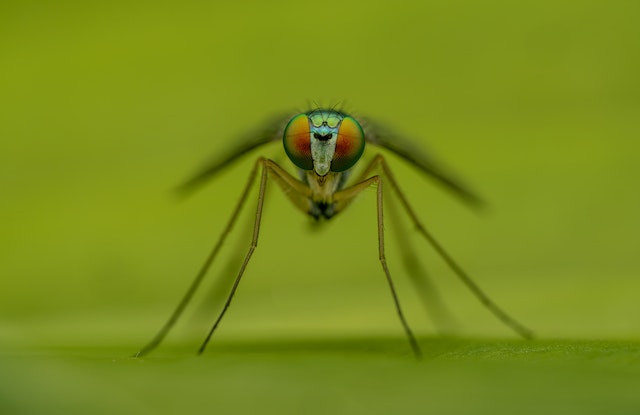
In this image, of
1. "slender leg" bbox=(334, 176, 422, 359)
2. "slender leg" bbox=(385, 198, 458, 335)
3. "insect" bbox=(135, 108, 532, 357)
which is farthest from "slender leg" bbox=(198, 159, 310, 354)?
"slender leg" bbox=(385, 198, 458, 335)

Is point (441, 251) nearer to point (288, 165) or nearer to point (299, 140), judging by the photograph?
point (299, 140)

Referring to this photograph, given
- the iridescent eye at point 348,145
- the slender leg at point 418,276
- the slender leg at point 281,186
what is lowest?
the slender leg at point 418,276

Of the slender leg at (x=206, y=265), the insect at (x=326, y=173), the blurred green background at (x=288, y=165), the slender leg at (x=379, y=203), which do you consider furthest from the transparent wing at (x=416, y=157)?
the slender leg at (x=206, y=265)

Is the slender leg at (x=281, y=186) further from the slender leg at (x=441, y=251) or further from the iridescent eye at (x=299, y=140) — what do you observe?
the slender leg at (x=441, y=251)

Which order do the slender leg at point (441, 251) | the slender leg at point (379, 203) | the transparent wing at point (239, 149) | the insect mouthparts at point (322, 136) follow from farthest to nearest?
the slender leg at point (441, 251)
the insect mouthparts at point (322, 136)
the transparent wing at point (239, 149)
the slender leg at point (379, 203)

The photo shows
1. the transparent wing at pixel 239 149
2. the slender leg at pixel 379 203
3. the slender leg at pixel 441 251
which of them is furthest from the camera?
the slender leg at pixel 441 251

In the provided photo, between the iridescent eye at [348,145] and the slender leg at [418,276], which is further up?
the iridescent eye at [348,145]

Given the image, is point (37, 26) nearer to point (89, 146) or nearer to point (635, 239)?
point (89, 146)

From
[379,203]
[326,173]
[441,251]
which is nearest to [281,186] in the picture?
[326,173]

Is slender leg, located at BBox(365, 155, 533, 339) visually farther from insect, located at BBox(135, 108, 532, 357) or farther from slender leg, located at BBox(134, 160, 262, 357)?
slender leg, located at BBox(134, 160, 262, 357)
